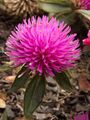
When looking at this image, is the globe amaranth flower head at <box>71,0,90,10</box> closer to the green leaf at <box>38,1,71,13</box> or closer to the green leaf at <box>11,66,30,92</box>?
the green leaf at <box>38,1,71,13</box>

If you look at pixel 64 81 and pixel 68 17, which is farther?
pixel 68 17

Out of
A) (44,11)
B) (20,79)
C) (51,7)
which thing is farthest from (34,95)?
(44,11)

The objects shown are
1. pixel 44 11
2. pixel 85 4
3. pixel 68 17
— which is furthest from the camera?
pixel 44 11

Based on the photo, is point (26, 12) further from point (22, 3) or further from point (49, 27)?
point (49, 27)

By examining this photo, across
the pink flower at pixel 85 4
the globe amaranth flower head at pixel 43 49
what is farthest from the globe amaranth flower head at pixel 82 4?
the globe amaranth flower head at pixel 43 49

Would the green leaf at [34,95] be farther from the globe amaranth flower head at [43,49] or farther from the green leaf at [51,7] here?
the green leaf at [51,7]

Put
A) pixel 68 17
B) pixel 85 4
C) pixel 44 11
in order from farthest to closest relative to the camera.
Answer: pixel 44 11 → pixel 68 17 → pixel 85 4

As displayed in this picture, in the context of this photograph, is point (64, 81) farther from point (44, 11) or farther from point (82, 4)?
point (44, 11)

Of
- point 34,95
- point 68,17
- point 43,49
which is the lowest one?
point 34,95
